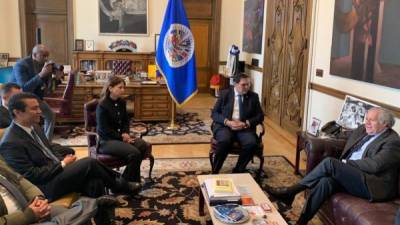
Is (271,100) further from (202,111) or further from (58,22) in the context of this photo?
(58,22)

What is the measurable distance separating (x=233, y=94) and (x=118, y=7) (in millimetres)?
5480

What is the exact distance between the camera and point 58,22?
352 inches

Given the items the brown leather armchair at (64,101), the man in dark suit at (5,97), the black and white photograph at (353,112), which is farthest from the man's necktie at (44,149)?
the brown leather armchair at (64,101)

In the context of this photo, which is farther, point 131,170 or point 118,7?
point 118,7

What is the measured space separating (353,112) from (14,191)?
10.7 ft

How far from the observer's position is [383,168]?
2.86 metres

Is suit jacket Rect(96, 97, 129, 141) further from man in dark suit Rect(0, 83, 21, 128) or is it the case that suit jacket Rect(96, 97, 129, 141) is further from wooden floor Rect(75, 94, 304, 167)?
wooden floor Rect(75, 94, 304, 167)

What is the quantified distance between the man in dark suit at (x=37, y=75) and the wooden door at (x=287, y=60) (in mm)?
3488

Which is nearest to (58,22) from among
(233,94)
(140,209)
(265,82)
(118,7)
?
(118,7)

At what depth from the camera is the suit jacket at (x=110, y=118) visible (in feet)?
11.9

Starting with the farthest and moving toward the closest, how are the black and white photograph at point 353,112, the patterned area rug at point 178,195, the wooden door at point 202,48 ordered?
the wooden door at point 202,48 → the black and white photograph at point 353,112 → the patterned area rug at point 178,195

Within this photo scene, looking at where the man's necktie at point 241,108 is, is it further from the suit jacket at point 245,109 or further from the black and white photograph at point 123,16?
the black and white photograph at point 123,16

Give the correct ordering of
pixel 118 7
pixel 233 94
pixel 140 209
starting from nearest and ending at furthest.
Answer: pixel 140 209 < pixel 233 94 < pixel 118 7

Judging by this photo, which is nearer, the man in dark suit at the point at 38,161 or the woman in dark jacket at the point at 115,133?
the man in dark suit at the point at 38,161
